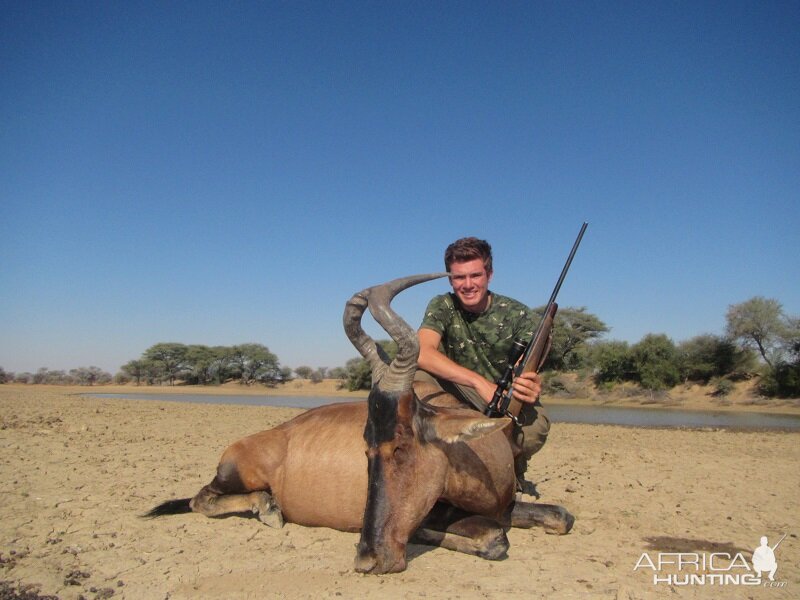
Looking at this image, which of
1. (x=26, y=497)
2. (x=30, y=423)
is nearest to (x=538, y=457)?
(x=26, y=497)

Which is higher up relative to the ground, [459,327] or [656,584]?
[459,327]

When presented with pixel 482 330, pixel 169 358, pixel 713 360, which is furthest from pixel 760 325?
pixel 169 358

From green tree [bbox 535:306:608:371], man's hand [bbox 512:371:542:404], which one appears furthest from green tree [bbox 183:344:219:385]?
man's hand [bbox 512:371:542:404]

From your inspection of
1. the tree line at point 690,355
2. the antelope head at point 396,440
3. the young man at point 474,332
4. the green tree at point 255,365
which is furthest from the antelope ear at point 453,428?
the green tree at point 255,365

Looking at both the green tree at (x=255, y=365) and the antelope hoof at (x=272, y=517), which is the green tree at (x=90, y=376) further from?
the antelope hoof at (x=272, y=517)

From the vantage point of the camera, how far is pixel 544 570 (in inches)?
149

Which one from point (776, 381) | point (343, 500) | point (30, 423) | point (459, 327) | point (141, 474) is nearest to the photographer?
point (343, 500)

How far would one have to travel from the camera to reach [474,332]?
620 cm

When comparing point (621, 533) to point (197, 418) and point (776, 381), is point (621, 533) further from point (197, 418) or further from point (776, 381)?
point (776, 381)

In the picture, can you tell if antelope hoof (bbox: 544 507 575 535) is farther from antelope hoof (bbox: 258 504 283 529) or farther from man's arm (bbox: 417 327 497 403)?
antelope hoof (bbox: 258 504 283 529)

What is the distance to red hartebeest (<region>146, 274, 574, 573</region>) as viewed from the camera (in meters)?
3.66

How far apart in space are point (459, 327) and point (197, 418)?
11.5 metres

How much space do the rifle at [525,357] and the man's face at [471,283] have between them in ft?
2.11

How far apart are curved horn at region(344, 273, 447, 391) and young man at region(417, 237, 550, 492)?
146 cm
